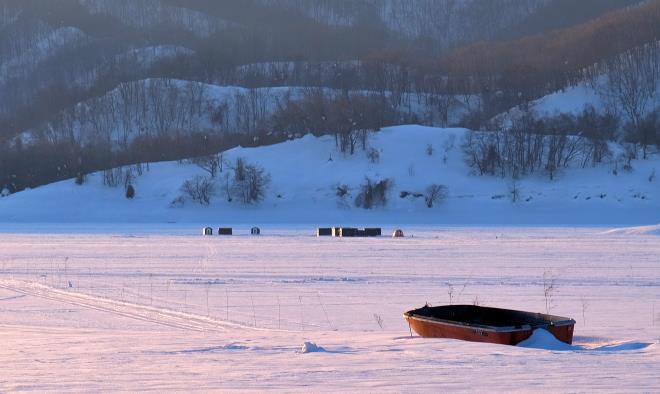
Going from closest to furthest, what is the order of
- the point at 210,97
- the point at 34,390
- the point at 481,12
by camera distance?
1. the point at 34,390
2. the point at 210,97
3. the point at 481,12

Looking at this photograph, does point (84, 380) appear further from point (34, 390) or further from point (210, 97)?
point (210, 97)

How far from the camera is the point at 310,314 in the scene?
18250 mm

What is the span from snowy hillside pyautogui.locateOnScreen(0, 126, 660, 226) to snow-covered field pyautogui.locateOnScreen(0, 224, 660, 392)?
26588 millimetres

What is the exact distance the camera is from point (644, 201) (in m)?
66.1

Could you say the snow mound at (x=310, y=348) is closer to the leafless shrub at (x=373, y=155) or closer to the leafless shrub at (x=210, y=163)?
the leafless shrub at (x=373, y=155)

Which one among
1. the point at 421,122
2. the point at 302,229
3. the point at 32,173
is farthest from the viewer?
the point at 421,122

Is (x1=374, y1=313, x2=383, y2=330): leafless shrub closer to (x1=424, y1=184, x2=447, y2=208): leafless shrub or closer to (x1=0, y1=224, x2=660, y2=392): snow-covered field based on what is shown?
(x1=0, y1=224, x2=660, y2=392): snow-covered field

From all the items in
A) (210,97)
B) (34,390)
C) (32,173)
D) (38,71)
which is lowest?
(34,390)

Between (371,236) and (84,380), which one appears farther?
(371,236)

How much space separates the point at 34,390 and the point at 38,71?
507ft

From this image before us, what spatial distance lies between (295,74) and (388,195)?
224ft

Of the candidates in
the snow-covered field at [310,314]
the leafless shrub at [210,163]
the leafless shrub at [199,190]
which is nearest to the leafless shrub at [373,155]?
the leafless shrub at [210,163]

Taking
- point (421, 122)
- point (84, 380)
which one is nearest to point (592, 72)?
point (421, 122)

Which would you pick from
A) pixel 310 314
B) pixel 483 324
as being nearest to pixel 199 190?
pixel 310 314
